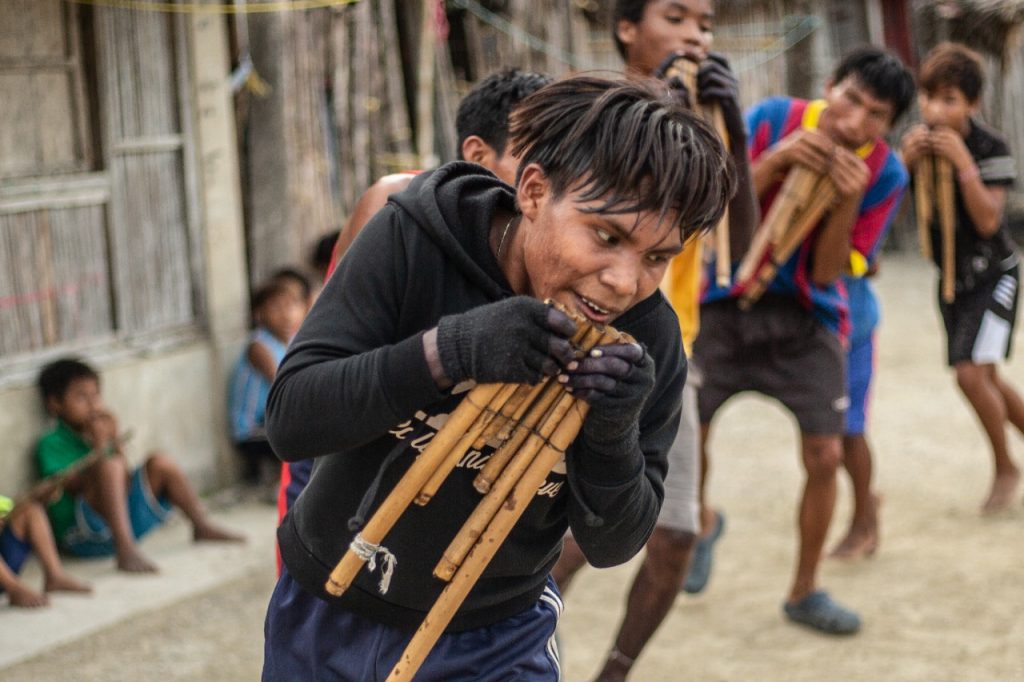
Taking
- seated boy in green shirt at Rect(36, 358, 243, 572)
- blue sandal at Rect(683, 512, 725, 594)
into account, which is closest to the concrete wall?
seated boy in green shirt at Rect(36, 358, 243, 572)

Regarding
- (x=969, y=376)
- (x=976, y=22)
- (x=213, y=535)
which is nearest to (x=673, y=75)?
(x=969, y=376)

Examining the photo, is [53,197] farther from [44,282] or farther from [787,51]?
[787,51]

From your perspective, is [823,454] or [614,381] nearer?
[614,381]

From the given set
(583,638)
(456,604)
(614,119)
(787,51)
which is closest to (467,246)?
(614,119)

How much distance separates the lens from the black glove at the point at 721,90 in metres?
3.85

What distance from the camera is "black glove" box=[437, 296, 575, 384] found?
1934mm

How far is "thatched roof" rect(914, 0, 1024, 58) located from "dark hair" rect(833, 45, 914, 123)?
8329 mm

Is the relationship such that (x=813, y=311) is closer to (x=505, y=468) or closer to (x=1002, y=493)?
(x=1002, y=493)

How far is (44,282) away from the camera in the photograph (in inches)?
237

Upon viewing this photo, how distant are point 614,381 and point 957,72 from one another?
4.44m

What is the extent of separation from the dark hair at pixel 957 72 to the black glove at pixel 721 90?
2.36 m

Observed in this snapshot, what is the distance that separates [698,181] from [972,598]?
3.68 metres

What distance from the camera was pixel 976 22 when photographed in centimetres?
1272

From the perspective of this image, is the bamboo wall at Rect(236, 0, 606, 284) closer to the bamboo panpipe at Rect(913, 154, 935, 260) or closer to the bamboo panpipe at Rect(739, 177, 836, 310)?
the bamboo panpipe at Rect(913, 154, 935, 260)
